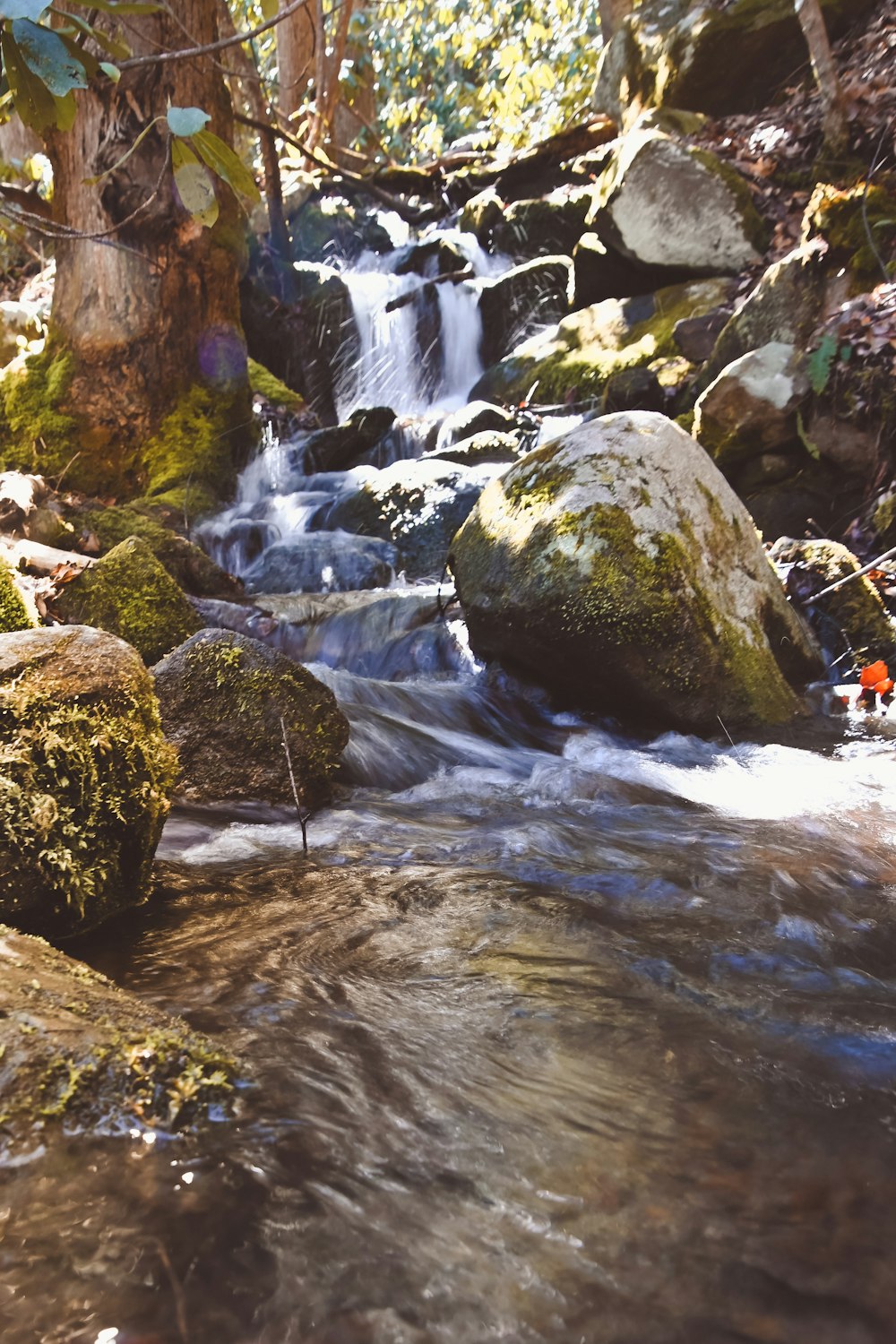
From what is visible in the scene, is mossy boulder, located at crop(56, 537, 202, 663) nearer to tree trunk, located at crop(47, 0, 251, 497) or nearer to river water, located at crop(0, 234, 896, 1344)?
river water, located at crop(0, 234, 896, 1344)

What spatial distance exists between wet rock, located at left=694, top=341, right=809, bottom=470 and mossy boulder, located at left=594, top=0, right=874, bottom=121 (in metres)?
6.59

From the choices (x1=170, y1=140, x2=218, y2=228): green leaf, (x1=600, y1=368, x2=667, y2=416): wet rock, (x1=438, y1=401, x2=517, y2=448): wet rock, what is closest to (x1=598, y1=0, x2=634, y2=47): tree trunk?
(x1=438, y1=401, x2=517, y2=448): wet rock

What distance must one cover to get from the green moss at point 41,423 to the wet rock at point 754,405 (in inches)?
242

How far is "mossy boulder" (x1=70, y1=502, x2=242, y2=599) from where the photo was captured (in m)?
7.04

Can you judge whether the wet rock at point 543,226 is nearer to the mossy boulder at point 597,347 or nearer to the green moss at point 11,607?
the mossy boulder at point 597,347

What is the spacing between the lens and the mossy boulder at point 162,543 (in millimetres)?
7039

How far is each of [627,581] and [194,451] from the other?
614cm

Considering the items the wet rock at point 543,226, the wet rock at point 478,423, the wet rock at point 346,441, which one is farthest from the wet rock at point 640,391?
the wet rock at point 543,226

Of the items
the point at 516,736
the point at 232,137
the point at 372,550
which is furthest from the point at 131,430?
the point at 516,736

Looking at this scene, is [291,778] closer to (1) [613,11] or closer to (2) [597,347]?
(2) [597,347]

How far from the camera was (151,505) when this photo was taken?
8719 millimetres

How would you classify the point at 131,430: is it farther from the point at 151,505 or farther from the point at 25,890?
the point at 25,890

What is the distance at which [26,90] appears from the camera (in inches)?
59.9

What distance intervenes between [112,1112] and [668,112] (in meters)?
13.3
